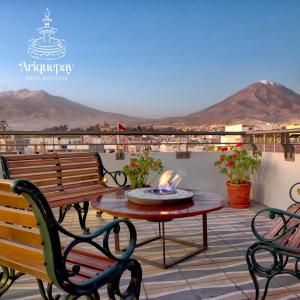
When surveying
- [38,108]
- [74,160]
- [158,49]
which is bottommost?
[74,160]

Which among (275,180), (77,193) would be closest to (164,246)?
(77,193)

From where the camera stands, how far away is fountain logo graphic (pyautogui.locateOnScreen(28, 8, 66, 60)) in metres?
13.2

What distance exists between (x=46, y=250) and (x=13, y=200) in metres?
0.25

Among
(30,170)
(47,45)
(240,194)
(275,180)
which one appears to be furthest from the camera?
(47,45)

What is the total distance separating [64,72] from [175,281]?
15178 millimetres

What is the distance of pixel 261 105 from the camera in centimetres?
1689

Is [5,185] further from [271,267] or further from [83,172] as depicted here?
[83,172]

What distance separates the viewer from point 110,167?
200 inches

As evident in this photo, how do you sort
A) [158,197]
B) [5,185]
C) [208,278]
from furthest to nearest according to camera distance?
[158,197], [208,278], [5,185]

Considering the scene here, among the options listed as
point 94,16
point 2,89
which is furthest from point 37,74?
point 94,16

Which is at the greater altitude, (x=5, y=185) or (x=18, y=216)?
(x=5, y=185)

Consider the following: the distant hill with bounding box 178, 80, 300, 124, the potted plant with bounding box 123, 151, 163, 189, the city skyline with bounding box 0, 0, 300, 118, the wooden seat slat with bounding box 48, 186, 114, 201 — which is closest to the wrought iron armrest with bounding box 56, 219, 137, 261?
the wooden seat slat with bounding box 48, 186, 114, 201

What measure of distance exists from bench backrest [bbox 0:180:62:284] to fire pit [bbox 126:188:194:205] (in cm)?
120

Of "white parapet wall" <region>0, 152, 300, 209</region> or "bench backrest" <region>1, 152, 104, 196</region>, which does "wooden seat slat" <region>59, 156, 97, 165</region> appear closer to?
"bench backrest" <region>1, 152, 104, 196</region>
